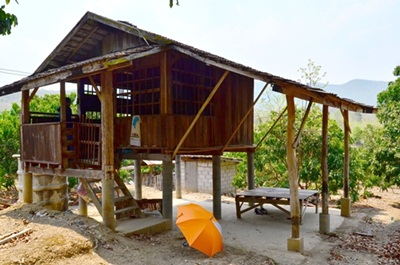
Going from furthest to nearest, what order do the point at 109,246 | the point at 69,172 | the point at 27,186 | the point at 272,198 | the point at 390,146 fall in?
the point at 390,146
the point at 272,198
the point at 27,186
the point at 69,172
the point at 109,246

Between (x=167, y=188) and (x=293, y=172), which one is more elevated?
(x=293, y=172)

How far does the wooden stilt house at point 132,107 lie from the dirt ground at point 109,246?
2.60 feet

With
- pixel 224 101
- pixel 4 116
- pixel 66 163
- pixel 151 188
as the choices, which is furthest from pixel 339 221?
pixel 4 116

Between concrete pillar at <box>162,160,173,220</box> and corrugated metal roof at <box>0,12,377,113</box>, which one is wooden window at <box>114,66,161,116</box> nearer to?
corrugated metal roof at <box>0,12,377,113</box>

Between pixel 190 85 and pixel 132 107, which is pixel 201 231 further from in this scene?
pixel 132 107

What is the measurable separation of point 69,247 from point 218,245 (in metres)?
3.07

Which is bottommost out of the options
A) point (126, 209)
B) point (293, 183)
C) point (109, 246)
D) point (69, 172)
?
point (109, 246)

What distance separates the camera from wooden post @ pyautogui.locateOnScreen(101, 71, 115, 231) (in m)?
8.09

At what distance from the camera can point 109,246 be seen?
736 centimetres

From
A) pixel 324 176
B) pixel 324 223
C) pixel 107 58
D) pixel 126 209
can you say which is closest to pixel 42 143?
pixel 126 209

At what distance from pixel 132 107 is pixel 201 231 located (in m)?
4.51

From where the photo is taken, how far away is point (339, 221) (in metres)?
11.3

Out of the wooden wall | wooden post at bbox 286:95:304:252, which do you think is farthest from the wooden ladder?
wooden post at bbox 286:95:304:252

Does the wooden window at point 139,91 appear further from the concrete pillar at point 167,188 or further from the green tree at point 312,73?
the green tree at point 312,73
